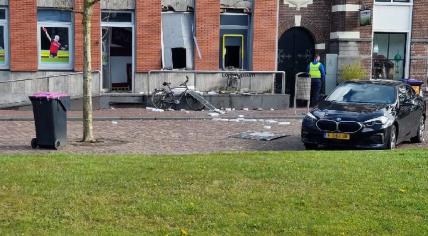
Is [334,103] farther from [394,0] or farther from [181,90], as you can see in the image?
[394,0]

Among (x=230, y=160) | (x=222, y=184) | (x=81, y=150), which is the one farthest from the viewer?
(x=81, y=150)

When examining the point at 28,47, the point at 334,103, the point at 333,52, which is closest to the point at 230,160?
the point at 334,103

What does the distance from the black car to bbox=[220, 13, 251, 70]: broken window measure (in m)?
9.13

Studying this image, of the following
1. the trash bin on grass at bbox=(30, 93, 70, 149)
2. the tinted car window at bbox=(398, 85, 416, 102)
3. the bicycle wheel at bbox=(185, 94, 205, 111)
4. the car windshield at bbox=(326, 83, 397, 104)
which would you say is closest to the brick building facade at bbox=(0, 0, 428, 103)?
the bicycle wheel at bbox=(185, 94, 205, 111)

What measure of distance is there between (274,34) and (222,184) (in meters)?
16.2

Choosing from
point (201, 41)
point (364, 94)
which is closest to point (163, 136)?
point (364, 94)

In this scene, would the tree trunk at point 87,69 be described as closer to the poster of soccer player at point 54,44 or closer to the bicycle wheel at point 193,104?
the bicycle wheel at point 193,104

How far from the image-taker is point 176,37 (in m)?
22.6

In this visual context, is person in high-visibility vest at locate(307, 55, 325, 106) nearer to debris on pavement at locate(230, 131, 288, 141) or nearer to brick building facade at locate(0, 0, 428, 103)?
brick building facade at locate(0, 0, 428, 103)

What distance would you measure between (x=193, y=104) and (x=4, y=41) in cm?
679

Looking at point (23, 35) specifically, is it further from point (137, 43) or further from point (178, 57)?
point (178, 57)

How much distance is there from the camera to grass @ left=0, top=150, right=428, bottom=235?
6125mm

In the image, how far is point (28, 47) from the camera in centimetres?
2131

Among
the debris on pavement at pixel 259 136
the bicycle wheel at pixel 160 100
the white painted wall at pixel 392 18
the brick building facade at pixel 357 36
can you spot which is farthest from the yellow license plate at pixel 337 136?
the white painted wall at pixel 392 18
